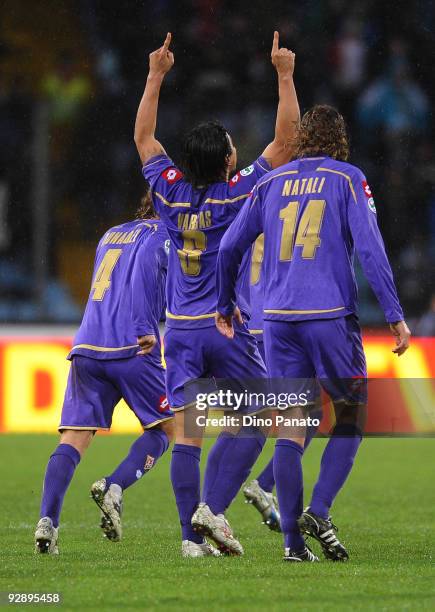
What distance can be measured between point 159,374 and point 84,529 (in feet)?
3.35

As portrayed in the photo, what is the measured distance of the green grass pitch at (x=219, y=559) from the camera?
13.4 ft

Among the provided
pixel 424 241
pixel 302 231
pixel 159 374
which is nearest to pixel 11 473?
pixel 159 374

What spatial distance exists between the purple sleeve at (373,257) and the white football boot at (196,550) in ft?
4.01

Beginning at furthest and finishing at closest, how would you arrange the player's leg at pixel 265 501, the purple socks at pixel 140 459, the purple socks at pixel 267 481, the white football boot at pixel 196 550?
the purple socks at pixel 267 481 → the player's leg at pixel 265 501 → the purple socks at pixel 140 459 → the white football boot at pixel 196 550

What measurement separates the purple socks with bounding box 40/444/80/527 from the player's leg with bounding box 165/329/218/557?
0.56 m

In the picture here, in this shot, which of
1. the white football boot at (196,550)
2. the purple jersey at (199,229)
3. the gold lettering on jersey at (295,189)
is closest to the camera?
the gold lettering on jersey at (295,189)

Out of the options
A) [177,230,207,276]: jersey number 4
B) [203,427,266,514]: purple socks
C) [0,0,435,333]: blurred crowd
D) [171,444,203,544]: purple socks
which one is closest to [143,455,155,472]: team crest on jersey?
[203,427,266,514]: purple socks

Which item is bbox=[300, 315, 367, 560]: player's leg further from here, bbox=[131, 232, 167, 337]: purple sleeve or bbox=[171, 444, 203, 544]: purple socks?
bbox=[131, 232, 167, 337]: purple sleeve

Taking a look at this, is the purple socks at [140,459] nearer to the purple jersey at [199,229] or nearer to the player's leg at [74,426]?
the player's leg at [74,426]

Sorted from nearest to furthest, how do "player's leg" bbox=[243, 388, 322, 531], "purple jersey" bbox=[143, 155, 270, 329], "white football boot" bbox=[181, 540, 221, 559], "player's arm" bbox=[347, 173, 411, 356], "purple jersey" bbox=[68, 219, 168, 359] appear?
"player's arm" bbox=[347, 173, 411, 356] → "white football boot" bbox=[181, 540, 221, 559] → "purple jersey" bbox=[143, 155, 270, 329] → "purple jersey" bbox=[68, 219, 168, 359] → "player's leg" bbox=[243, 388, 322, 531]

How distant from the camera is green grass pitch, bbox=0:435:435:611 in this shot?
408 cm

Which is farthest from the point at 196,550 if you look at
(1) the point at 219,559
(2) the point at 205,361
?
(2) the point at 205,361

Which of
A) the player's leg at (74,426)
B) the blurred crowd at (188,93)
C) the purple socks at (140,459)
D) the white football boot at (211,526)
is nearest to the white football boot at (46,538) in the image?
the player's leg at (74,426)

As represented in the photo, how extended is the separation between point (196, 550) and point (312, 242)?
1336 millimetres
